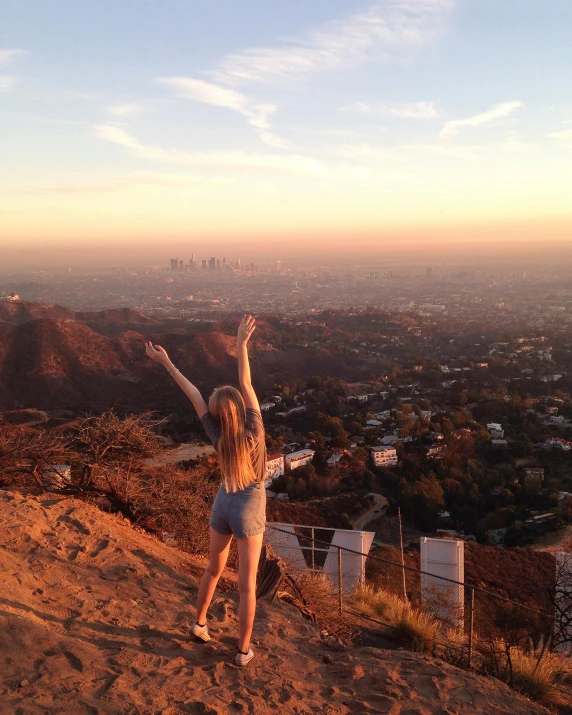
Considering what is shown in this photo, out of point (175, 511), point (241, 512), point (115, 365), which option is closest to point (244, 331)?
point (241, 512)

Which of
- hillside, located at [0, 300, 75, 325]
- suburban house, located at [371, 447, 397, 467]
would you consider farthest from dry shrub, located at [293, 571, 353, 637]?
hillside, located at [0, 300, 75, 325]

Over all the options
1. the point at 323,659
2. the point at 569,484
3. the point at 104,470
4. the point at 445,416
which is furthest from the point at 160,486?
the point at 445,416

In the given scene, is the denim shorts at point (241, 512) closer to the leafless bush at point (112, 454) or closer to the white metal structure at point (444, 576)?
the leafless bush at point (112, 454)

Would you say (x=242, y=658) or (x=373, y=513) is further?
(x=373, y=513)

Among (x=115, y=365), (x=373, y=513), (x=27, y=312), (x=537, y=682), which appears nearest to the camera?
(x=537, y=682)

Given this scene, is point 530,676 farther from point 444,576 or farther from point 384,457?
point 384,457

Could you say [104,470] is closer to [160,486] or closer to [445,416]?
[160,486]

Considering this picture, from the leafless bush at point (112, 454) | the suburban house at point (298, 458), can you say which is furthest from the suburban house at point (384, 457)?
the leafless bush at point (112, 454)
